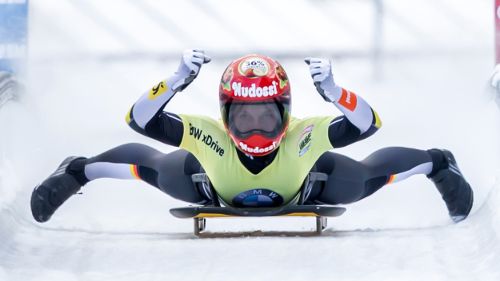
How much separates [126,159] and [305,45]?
434 cm

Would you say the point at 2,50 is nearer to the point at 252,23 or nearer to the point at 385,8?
the point at 252,23

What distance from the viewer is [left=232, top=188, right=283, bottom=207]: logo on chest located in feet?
18.0

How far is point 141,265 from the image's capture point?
501 cm

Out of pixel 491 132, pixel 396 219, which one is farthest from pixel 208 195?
pixel 491 132

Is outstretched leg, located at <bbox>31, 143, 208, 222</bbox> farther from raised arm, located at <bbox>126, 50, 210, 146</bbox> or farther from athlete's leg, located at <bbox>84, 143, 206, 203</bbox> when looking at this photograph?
raised arm, located at <bbox>126, 50, 210, 146</bbox>

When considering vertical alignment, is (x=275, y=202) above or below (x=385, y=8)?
below

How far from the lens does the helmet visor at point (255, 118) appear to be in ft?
17.1

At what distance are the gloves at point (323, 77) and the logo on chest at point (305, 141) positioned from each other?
1.30 feet

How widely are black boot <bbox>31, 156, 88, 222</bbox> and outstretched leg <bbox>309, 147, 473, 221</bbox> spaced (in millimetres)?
1378

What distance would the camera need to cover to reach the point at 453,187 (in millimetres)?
5910

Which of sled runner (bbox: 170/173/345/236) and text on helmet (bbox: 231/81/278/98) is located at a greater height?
text on helmet (bbox: 231/81/278/98)

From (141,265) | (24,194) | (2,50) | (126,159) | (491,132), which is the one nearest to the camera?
(141,265)

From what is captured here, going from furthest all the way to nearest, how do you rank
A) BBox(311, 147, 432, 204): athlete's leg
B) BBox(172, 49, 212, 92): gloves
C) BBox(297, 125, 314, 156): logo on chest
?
1. BBox(311, 147, 432, 204): athlete's leg
2. BBox(297, 125, 314, 156): logo on chest
3. BBox(172, 49, 212, 92): gloves

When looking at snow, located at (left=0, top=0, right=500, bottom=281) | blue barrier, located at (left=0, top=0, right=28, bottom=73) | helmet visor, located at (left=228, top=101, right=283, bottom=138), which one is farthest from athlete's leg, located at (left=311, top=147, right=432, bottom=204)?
blue barrier, located at (left=0, top=0, right=28, bottom=73)
